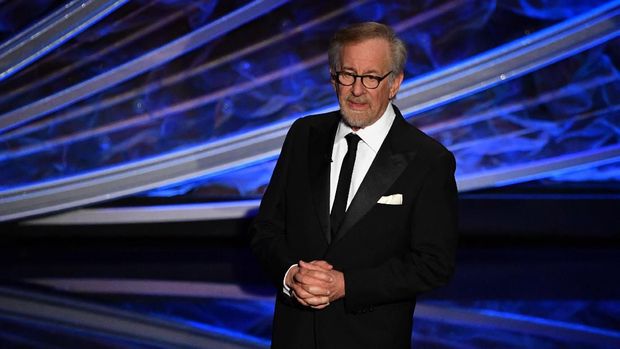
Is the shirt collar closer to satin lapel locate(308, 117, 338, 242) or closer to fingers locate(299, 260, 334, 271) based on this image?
satin lapel locate(308, 117, 338, 242)

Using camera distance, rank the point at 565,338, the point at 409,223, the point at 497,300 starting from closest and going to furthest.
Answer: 1. the point at 409,223
2. the point at 565,338
3. the point at 497,300

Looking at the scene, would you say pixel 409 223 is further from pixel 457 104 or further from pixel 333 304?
pixel 457 104

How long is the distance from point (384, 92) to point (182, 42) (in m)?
4.37

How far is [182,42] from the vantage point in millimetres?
5996

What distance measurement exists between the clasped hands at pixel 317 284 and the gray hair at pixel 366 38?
1.30 feet

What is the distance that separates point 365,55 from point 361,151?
0.70 ft

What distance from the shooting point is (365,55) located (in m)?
1.75

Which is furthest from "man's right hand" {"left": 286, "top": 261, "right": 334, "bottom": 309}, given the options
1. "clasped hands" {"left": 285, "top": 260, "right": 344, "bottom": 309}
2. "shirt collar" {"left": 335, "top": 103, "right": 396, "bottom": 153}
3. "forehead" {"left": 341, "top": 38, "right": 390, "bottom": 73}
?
"forehead" {"left": 341, "top": 38, "right": 390, "bottom": 73}

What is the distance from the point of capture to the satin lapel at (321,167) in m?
1.80

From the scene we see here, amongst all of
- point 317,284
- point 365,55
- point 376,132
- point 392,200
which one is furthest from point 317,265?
point 365,55

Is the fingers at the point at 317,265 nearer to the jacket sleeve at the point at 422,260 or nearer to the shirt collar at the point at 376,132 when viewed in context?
the jacket sleeve at the point at 422,260

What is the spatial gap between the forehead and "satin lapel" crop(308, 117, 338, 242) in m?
0.19

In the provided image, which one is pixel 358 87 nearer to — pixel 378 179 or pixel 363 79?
pixel 363 79

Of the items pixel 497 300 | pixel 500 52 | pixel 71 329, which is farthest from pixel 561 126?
pixel 71 329
